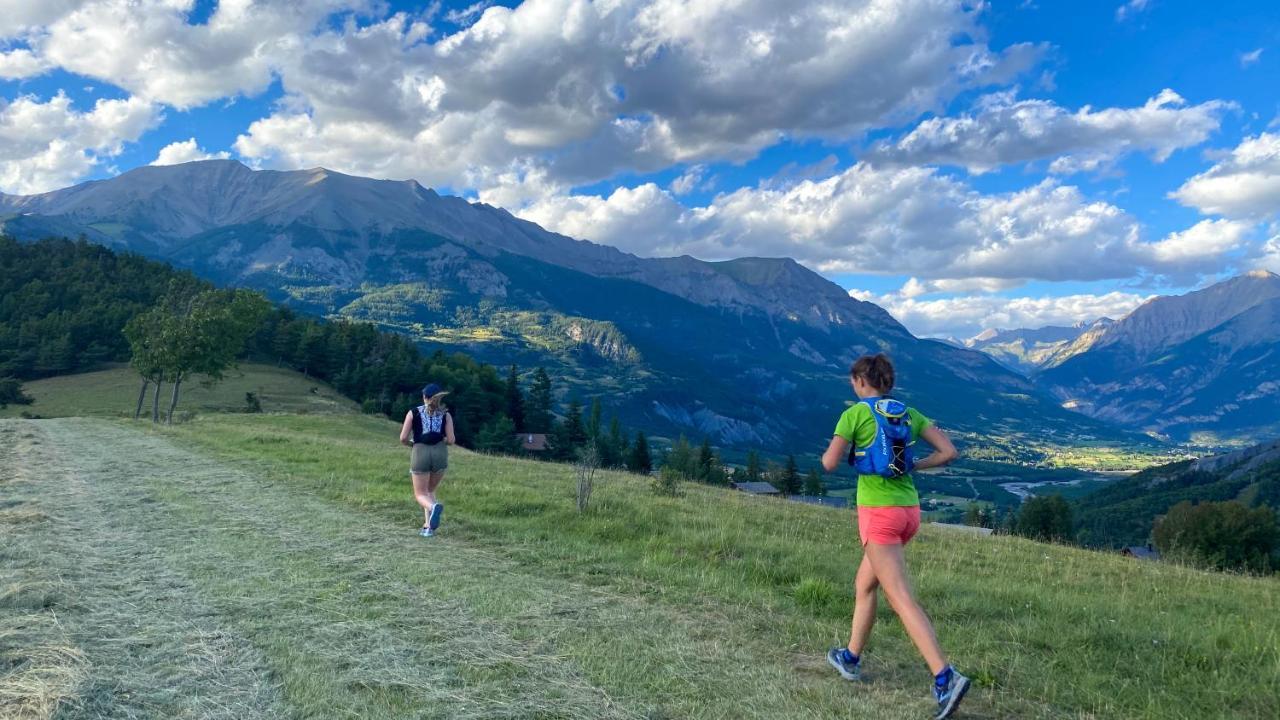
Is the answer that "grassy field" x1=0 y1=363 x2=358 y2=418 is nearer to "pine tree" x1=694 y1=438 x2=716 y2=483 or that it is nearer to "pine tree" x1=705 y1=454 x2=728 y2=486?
"pine tree" x1=694 y1=438 x2=716 y2=483

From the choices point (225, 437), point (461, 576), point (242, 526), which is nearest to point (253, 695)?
point (461, 576)

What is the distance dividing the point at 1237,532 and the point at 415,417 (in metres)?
62.0

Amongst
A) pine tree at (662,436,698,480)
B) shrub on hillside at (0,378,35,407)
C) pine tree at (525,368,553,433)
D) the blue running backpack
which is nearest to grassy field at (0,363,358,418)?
shrub on hillside at (0,378,35,407)

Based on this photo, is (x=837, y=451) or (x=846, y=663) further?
(x=846, y=663)

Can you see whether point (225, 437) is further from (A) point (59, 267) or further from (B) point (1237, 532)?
(A) point (59, 267)

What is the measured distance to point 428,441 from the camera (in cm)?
1392

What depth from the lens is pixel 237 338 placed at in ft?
215

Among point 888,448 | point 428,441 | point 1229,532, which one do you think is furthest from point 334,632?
point 1229,532

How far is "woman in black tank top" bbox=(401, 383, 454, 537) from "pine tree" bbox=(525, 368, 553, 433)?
10207 cm

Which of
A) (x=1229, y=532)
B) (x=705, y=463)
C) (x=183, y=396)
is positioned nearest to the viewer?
(x=1229, y=532)

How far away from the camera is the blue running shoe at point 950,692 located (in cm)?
571

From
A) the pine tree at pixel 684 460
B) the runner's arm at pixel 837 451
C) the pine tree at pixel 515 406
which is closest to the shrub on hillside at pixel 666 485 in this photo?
the runner's arm at pixel 837 451

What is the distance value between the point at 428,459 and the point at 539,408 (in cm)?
10587

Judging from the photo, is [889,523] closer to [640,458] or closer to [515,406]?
[640,458]
